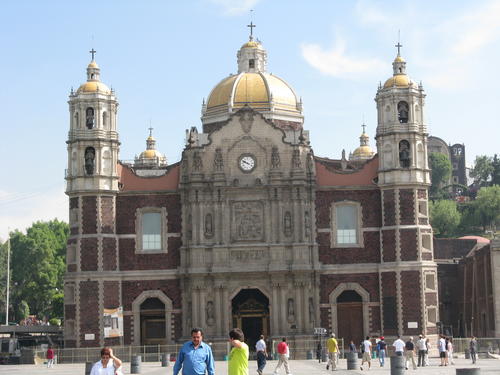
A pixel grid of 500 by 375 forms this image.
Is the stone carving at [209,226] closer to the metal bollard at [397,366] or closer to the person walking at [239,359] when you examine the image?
the metal bollard at [397,366]

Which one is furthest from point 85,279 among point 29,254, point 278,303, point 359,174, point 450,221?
point 450,221

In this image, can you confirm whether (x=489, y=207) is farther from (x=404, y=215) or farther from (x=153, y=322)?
(x=153, y=322)

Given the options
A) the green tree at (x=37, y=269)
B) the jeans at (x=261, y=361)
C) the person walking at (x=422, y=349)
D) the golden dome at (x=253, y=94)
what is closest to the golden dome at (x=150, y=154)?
the green tree at (x=37, y=269)

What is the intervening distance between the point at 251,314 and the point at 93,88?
17154 millimetres

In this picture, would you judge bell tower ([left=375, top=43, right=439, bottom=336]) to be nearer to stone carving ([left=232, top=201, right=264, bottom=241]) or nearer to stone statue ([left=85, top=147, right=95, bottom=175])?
stone carving ([left=232, top=201, right=264, bottom=241])

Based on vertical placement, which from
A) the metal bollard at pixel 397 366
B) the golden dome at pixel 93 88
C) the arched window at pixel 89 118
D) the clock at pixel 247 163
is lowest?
the metal bollard at pixel 397 366

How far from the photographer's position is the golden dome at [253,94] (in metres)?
74.6

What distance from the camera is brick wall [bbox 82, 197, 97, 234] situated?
6525 centimetres

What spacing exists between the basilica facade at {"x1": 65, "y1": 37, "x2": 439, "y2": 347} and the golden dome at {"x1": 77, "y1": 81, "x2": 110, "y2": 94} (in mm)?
198

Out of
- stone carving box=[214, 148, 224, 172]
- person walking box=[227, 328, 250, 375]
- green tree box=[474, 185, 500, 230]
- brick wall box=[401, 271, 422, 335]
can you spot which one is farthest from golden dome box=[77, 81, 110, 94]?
green tree box=[474, 185, 500, 230]

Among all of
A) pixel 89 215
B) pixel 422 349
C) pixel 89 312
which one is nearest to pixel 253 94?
pixel 89 215

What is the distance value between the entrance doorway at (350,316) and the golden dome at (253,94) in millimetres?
15110

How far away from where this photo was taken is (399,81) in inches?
2677

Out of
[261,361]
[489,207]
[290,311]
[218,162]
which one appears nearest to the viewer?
[261,361]
